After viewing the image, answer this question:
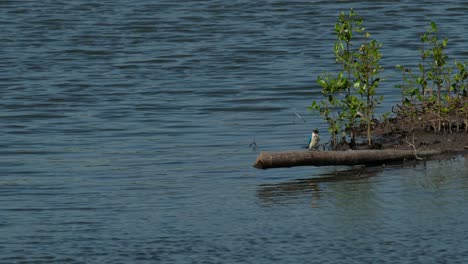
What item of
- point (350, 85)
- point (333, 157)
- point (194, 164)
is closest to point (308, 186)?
point (333, 157)

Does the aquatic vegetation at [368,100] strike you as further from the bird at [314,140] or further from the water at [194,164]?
the water at [194,164]

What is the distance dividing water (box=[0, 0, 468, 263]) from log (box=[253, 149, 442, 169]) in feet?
0.72

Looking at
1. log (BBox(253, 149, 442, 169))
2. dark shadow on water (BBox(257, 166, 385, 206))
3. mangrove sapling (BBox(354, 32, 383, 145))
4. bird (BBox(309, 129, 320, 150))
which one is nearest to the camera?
dark shadow on water (BBox(257, 166, 385, 206))

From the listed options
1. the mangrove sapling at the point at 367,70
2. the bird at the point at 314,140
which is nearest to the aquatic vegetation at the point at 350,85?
the mangrove sapling at the point at 367,70

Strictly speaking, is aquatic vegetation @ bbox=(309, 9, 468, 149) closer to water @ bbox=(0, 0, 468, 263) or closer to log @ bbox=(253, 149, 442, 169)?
log @ bbox=(253, 149, 442, 169)

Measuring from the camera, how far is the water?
42.9 feet

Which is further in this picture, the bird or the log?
the bird

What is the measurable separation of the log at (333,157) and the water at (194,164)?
22 centimetres

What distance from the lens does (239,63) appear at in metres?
30.4

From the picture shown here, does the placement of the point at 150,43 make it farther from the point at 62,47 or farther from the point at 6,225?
the point at 6,225

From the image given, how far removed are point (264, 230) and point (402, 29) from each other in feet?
75.1

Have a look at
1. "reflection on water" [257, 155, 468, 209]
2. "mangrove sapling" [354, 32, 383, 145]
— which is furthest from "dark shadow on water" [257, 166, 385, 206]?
"mangrove sapling" [354, 32, 383, 145]

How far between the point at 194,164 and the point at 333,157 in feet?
7.99

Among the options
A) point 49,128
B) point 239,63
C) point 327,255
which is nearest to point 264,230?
point 327,255
